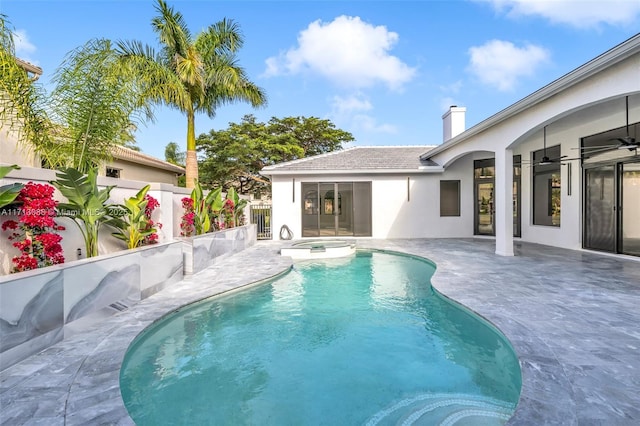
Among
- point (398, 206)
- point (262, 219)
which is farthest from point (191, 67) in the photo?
point (398, 206)

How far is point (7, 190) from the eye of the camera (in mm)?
3621

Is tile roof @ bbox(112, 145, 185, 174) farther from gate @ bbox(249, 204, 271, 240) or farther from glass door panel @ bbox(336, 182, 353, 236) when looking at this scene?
glass door panel @ bbox(336, 182, 353, 236)

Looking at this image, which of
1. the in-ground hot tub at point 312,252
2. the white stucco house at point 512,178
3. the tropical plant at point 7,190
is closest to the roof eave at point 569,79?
the white stucco house at point 512,178

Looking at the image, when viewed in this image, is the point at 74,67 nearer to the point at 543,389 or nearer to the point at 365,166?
the point at 543,389

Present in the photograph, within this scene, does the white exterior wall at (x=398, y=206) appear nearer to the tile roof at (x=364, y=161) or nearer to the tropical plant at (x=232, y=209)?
the tile roof at (x=364, y=161)

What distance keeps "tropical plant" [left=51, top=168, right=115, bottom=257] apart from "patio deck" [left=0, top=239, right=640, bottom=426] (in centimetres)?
135

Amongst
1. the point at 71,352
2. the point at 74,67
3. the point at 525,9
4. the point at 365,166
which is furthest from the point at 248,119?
the point at 71,352

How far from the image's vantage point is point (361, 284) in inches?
290

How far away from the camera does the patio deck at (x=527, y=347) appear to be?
8.18 feet

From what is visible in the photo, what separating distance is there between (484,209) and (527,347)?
1187 centimetres

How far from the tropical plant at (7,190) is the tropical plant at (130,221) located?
1.93 metres

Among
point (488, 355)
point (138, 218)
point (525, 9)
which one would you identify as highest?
point (525, 9)

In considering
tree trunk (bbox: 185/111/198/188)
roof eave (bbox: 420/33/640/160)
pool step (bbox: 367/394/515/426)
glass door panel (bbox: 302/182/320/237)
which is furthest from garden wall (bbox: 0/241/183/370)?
tree trunk (bbox: 185/111/198/188)

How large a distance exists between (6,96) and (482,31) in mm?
16795
